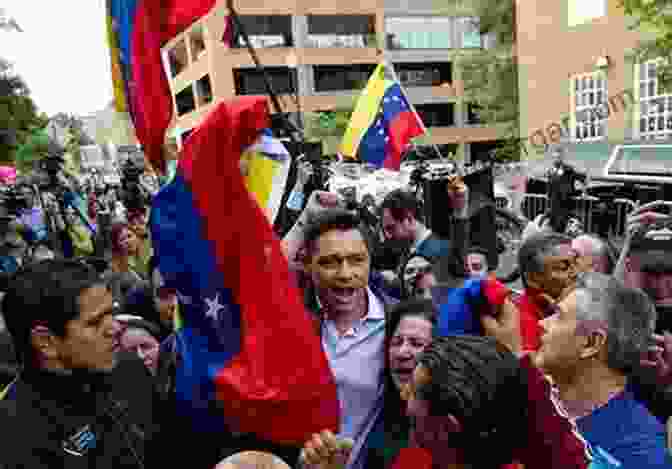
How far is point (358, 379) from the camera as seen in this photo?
6.08ft

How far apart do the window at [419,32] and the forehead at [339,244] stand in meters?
38.8

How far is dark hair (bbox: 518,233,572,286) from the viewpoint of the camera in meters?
2.45

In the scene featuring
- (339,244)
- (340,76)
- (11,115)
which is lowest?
(339,244)

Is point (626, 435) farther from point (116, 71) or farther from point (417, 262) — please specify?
point (116, 71)

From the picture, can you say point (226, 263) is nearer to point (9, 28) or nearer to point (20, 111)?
point (9, 28)

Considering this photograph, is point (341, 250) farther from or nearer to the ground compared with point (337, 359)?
farther from the ground

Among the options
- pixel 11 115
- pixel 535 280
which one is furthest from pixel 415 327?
pixel 11 115

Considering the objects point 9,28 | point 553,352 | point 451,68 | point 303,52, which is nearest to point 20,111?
point 9,28

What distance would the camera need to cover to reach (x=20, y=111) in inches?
1048

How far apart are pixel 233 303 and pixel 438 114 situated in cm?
3986

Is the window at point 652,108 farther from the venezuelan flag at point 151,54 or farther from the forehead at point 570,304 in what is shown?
the venezuelan flag at point 151,54

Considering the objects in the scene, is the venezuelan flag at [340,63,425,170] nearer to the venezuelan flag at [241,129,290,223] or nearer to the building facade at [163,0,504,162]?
the venezuelan flag at [241,129,290,223]

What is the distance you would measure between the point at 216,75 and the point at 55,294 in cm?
3417

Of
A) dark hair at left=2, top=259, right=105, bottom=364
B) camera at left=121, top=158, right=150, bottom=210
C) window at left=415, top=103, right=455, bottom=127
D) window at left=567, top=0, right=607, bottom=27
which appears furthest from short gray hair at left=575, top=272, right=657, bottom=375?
window at left=415, top=103, right=455, bottom=127
